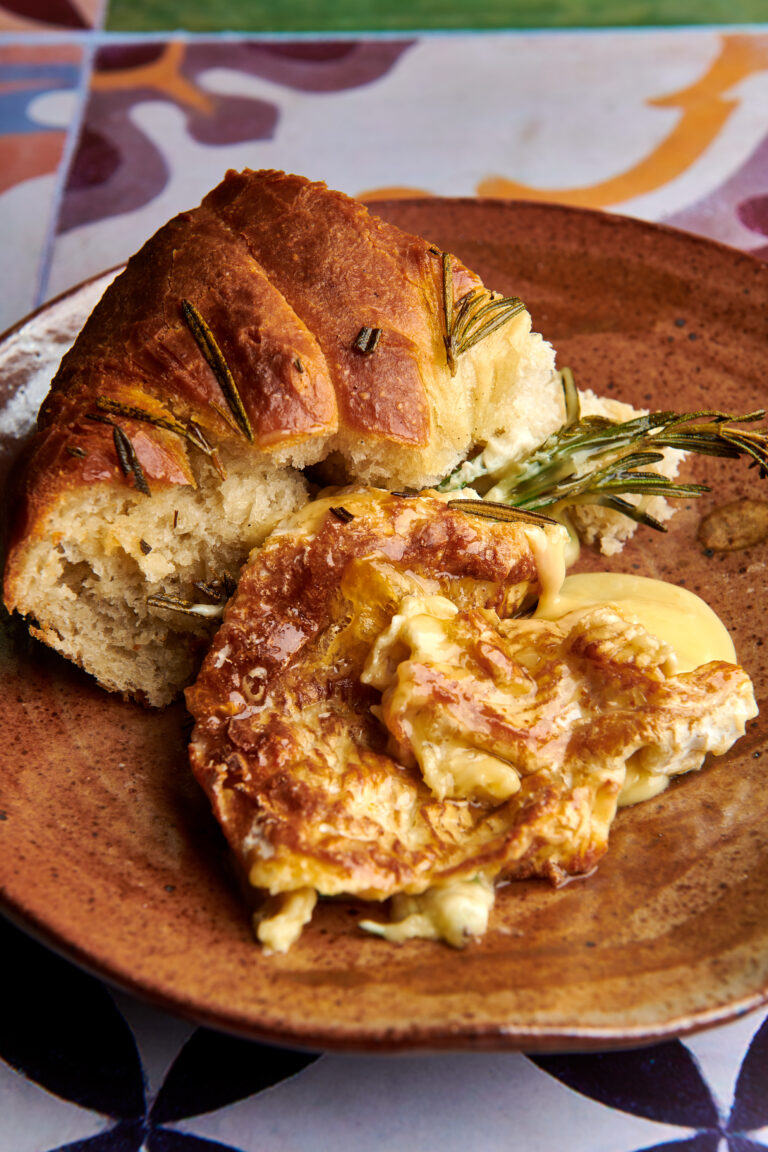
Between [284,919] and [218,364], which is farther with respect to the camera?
[218,364]

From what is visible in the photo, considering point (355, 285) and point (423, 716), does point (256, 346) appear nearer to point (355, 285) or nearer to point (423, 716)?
point (355, 285)

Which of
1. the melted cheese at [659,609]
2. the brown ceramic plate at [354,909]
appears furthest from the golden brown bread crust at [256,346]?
the melted cheese at [659,609]

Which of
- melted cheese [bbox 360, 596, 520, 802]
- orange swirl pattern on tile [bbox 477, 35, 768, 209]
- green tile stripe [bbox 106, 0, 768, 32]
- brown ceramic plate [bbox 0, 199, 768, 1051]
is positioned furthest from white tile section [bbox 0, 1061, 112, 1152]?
green tile stripe [bbox 106, 0, 768, 32]

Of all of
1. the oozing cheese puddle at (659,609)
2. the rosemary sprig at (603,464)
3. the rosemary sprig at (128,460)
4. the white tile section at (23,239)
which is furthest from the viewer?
the white tile section at (23,239)

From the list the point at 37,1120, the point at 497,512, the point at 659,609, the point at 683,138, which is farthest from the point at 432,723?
the point at 683,138

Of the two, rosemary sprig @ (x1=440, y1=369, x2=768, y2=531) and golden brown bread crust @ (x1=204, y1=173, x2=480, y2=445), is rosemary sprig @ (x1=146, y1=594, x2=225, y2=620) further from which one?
rosemary sprig @ (x1=440, y1=369, x2=768, y2=531)

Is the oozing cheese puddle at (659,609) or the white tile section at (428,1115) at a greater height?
the oozing cheese puddle at (659,609)

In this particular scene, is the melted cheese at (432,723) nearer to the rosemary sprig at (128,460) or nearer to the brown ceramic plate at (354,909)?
the brown ceramic plate at (354,909)
